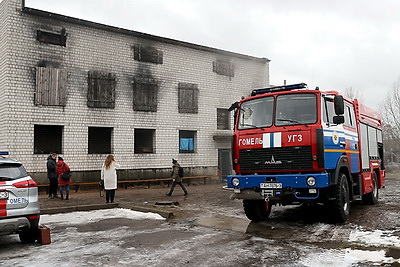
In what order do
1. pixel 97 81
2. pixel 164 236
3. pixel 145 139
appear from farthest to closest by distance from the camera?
1. pixel 145 139
2. pixel 97 81
3. pixel 164 236

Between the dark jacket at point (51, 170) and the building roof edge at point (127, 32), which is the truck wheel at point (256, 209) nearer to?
the dark jacket at point (51, 170)

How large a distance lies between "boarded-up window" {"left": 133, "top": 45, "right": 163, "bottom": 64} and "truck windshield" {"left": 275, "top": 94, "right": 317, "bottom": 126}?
1251 centimetres

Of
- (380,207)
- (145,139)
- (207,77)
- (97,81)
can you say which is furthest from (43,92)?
(380,207)

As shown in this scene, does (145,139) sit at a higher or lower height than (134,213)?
higher

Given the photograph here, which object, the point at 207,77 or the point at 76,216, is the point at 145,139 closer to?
the point at 207,77

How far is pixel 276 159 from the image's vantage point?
8273mm

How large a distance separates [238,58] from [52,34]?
1122 centimetres

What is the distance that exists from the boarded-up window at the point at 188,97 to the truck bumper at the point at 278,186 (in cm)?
1289

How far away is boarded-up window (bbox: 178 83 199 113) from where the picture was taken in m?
21.2

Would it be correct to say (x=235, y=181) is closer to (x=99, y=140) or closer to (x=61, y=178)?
(x=61, y=178)

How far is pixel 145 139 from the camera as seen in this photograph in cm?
2094

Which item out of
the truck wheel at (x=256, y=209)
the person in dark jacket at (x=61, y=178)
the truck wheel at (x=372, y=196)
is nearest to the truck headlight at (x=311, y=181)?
the truck wheel at (x=256, y=209)

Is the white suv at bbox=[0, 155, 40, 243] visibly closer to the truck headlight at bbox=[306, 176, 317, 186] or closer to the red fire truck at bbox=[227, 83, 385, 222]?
the red fire truck at bbox=[227, 83, 385, 222]

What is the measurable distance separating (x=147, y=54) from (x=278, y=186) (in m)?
13.8
